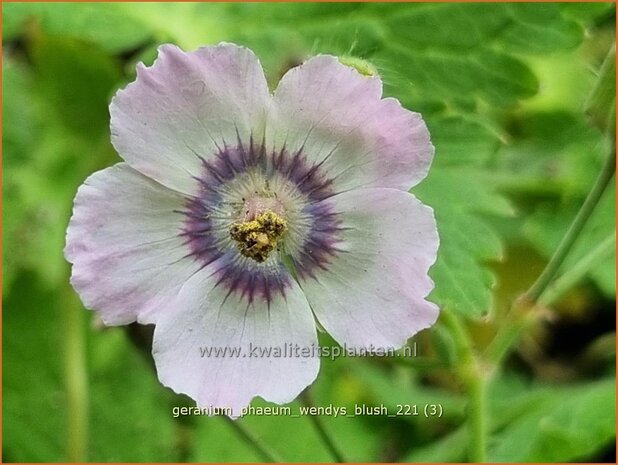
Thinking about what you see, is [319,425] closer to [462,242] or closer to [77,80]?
[462,242]

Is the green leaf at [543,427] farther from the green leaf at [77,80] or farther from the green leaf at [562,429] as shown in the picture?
the green leaf at [77,80]

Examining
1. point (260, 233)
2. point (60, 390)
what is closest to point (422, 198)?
point (260, 233)

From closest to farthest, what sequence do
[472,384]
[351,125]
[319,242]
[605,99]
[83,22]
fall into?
[351,125] < [319,242] < [605,99] < [472,384] < [83,22]

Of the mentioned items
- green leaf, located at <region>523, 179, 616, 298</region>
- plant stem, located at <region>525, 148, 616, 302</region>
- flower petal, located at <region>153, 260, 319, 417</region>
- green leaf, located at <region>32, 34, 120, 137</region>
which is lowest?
flower petal, located at <region>153, 260, 319, 417</region>

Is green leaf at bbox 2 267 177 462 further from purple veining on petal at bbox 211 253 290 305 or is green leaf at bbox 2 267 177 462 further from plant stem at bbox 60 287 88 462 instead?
purple veining on petal at bbox 211 253 290 305

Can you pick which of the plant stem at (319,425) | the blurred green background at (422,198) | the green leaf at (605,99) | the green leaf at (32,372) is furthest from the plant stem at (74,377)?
the green leaf at (605,99)

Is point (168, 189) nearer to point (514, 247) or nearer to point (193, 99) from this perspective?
point (193, 99)

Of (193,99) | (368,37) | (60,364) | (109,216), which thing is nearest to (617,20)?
(368,37)

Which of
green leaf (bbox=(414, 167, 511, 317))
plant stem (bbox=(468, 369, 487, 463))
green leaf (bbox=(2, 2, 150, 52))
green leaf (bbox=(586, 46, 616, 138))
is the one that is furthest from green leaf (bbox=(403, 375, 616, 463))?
green leaf (bbox=(2, 2, 150, 52))
